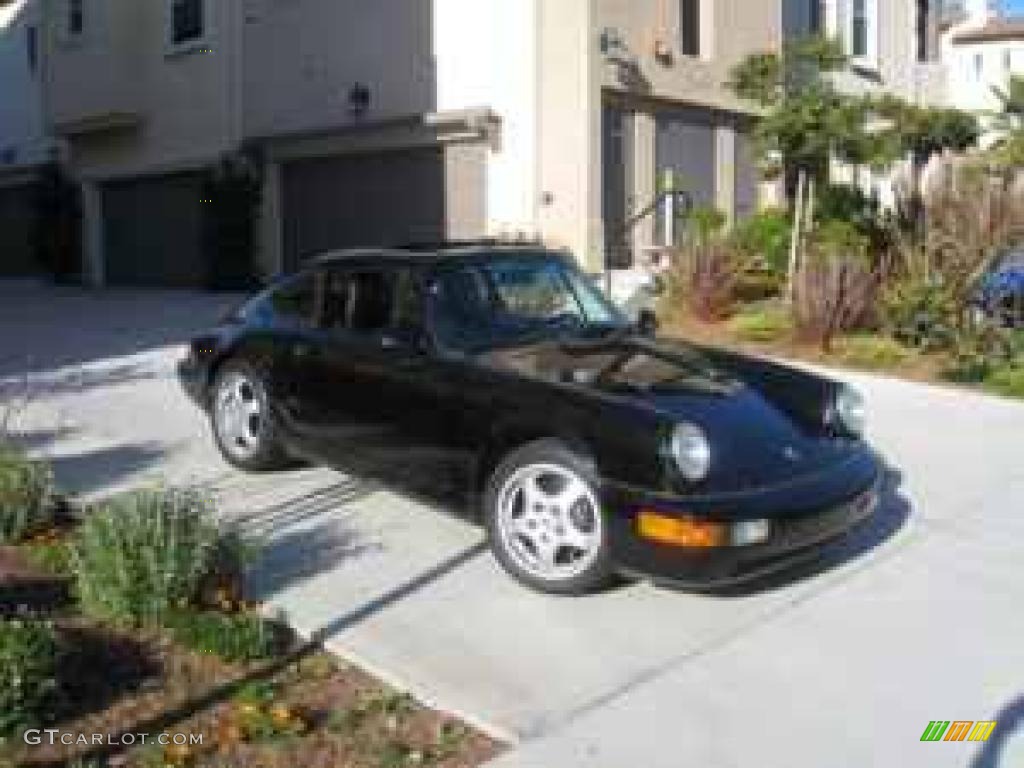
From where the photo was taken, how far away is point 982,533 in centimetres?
677

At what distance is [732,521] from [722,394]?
Answer: 83 cm

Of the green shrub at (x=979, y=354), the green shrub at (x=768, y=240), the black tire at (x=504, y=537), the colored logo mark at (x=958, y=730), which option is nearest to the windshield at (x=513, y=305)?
the black tire at (x=504, y=537)

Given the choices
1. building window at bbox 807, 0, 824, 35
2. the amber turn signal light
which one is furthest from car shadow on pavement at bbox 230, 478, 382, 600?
building window at bbox 807, 0, 824, 35

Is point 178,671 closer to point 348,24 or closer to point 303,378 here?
point 303,378

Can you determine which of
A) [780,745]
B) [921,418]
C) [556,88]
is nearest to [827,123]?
[556,88]

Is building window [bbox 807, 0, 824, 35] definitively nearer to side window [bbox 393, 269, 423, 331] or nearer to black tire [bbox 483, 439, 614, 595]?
side window [bbox 393, 269, 423, 331]

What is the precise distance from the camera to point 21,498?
617 centimetres

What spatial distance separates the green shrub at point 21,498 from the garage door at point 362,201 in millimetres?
11111

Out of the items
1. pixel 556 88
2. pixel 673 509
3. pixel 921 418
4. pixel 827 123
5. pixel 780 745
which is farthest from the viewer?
pixel 556 88

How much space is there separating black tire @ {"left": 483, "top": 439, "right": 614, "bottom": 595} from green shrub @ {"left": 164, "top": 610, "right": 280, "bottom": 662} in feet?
3.71

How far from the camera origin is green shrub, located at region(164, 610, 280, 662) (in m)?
4.94

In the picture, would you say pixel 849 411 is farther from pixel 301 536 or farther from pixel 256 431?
pixel 256 431

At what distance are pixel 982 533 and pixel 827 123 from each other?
784 cm

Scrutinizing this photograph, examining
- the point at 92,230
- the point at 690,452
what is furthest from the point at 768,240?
the point at 92,230
